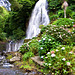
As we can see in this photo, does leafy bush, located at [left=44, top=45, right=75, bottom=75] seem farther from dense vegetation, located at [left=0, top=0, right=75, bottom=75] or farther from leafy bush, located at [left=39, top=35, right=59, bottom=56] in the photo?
leafy bush, located at [left=39, top=35, right=59, bottom=56]

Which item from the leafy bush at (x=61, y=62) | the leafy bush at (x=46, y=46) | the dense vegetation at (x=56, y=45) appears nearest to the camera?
the leafy bush at (x=61, y=62)

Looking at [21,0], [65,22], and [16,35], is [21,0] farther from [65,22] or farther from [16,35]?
[65,22]

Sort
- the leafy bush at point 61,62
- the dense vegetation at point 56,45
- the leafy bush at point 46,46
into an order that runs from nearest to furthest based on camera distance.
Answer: the leafy bush at point 61,62 → the dense vegetation at point 56,45 → the leafy bush at point 46,46

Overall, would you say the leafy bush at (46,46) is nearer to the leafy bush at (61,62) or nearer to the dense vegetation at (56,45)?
the dense vegetation at (56,45)

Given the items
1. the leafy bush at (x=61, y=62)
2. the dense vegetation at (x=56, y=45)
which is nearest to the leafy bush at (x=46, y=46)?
the dense vegetation at (x=56, y=45)

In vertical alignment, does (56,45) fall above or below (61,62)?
above

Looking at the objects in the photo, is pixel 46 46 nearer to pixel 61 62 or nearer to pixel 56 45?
pixel 56 45

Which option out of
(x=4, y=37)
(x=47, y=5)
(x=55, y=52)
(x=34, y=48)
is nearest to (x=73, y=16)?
(x=47, y=5)

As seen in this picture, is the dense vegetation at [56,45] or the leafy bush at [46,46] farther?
the leafy bush at [46,46]

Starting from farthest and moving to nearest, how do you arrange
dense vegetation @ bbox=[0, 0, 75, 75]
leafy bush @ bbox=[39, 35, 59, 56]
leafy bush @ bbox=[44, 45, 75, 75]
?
leafy bush @ bbox=[39, 35, 59, 56] → dense vegetation @ bbox=[0, 0, 75, 75] → leafy bush @ bbox=[44, 45, 75, 75]

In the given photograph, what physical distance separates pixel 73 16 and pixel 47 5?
470 cm

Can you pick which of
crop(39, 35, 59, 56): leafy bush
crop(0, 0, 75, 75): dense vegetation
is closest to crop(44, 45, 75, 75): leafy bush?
crop(0, 0, 75, 75): dense vegetation

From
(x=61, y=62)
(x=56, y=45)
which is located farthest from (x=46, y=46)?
(x=61, y=62)

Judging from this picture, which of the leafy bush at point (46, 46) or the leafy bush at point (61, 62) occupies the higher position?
the leafy bush at point (46, 46)
